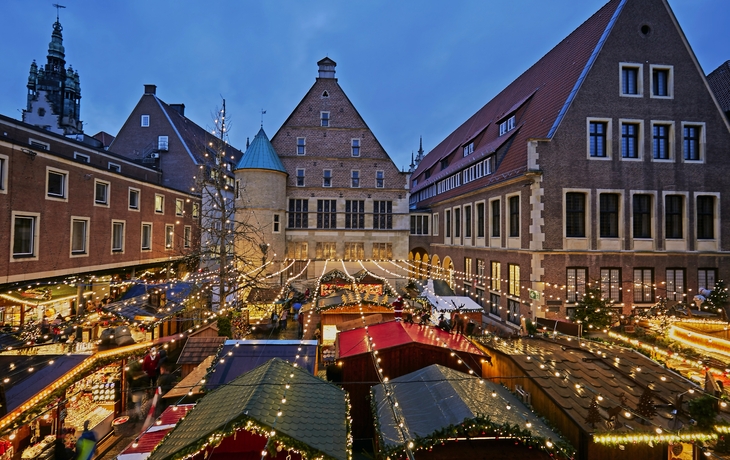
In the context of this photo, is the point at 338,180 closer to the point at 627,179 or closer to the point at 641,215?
the point at 627,179

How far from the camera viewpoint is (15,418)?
6.75m

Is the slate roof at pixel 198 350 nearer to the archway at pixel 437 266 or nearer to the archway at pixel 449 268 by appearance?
the archway at pixel 449 268

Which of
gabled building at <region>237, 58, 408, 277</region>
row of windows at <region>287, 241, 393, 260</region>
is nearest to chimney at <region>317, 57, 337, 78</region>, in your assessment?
gabled building at <region>237, 58, 408, 277</region>

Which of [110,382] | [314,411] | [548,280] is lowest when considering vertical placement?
[110,382]

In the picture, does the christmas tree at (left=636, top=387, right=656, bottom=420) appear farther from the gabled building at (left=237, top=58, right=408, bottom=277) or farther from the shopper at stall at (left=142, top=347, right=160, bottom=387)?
the gabled building at (left=237, top=58, right=408, bottom=277)

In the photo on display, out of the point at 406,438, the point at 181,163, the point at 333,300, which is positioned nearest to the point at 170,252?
the point at 181,163

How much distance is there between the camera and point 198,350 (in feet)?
37.8

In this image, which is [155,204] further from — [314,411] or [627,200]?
[627,200]

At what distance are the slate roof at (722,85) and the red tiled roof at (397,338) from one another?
2310cm

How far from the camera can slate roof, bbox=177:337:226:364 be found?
11219mm

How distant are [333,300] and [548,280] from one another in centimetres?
1083

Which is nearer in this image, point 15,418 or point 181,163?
point 15,418

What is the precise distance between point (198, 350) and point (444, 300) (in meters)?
11.5

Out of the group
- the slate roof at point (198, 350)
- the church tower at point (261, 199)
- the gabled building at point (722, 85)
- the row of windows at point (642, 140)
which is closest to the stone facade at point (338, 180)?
the church tower at point (261, 199)
